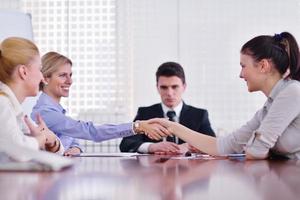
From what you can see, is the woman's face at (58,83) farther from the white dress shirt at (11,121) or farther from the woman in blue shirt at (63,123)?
the white dress shirt at (11,121)

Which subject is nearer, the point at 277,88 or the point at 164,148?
the point at 277,88

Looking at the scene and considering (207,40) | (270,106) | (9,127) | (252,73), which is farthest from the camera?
(207,40)

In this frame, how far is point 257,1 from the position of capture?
3.55 m

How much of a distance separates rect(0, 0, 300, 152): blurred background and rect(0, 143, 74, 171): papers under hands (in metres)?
2.47

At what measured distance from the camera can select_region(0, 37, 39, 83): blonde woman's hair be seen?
143 centimetres

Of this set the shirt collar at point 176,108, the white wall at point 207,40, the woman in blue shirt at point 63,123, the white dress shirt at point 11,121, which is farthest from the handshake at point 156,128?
the white wall at point 207,40

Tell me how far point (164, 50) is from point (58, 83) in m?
1.25

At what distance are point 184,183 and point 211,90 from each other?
2763mm

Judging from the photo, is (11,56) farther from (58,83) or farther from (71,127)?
(58,83)

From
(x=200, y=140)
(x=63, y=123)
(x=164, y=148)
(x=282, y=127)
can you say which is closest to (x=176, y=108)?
(x=164, y=148)

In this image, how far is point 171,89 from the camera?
2.86 meters

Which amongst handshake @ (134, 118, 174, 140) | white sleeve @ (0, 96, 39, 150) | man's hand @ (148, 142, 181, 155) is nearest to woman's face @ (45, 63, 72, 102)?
handshake @ (134, 118, 174, 140)

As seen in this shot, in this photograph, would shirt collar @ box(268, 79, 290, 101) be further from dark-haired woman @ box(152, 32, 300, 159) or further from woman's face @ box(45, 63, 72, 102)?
woman's face @ box(45, 63, 72, 102)

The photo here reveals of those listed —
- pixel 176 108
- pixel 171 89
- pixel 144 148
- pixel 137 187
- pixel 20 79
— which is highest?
pixel 20 79
